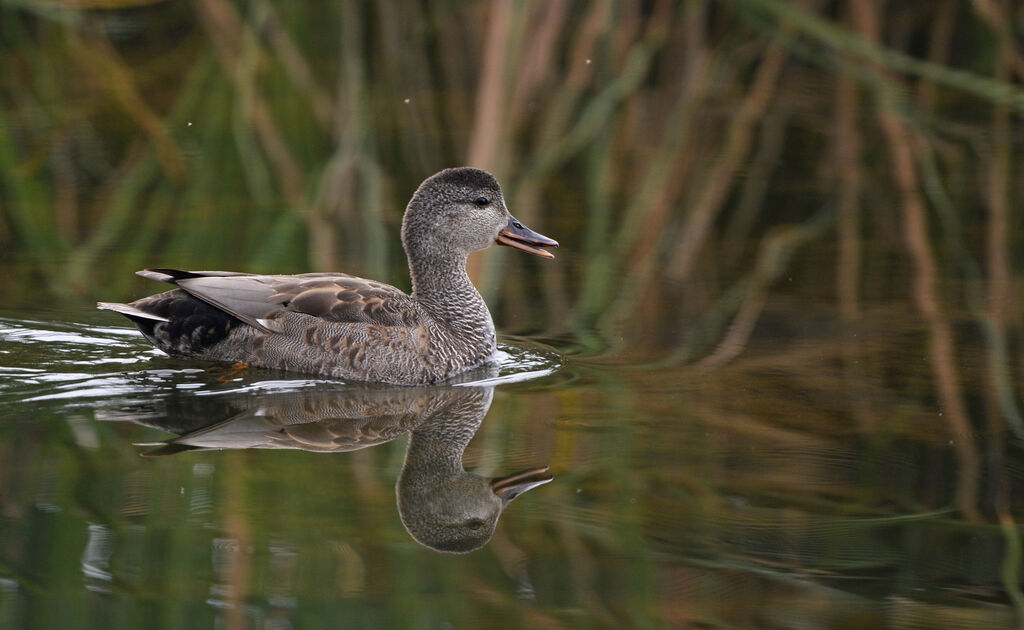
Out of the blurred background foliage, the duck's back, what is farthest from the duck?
the blurred background foliage

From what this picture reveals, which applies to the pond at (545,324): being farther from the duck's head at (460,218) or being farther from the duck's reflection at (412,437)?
the duck's head at (460,218)

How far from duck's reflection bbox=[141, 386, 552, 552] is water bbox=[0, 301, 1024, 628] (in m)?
0.02

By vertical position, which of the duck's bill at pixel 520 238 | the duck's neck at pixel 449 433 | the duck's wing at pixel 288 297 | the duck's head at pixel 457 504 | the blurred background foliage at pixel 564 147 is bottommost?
the duck's head at pixel 457 504

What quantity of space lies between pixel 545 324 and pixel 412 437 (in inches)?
77.1

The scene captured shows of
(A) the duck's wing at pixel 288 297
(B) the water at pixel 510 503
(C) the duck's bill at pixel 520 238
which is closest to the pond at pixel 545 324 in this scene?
(B) the water at pixel 510 503

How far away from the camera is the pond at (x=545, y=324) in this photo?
4.75m

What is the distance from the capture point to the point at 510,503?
17.7ft

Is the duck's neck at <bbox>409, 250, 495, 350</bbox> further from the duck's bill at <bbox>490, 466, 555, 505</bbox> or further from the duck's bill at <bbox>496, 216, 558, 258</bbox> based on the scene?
the duck's bill at <bbox>490, 466, 555, 505</bbox>

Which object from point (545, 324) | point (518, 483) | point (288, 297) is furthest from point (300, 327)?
point (518, 483)

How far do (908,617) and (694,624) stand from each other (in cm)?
67

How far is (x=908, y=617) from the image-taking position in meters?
4.50

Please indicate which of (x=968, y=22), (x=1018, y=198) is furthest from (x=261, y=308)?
(x=968, y=22)

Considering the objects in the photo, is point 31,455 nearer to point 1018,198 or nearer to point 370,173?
point 370,173

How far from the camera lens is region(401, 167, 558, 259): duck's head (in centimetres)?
774
